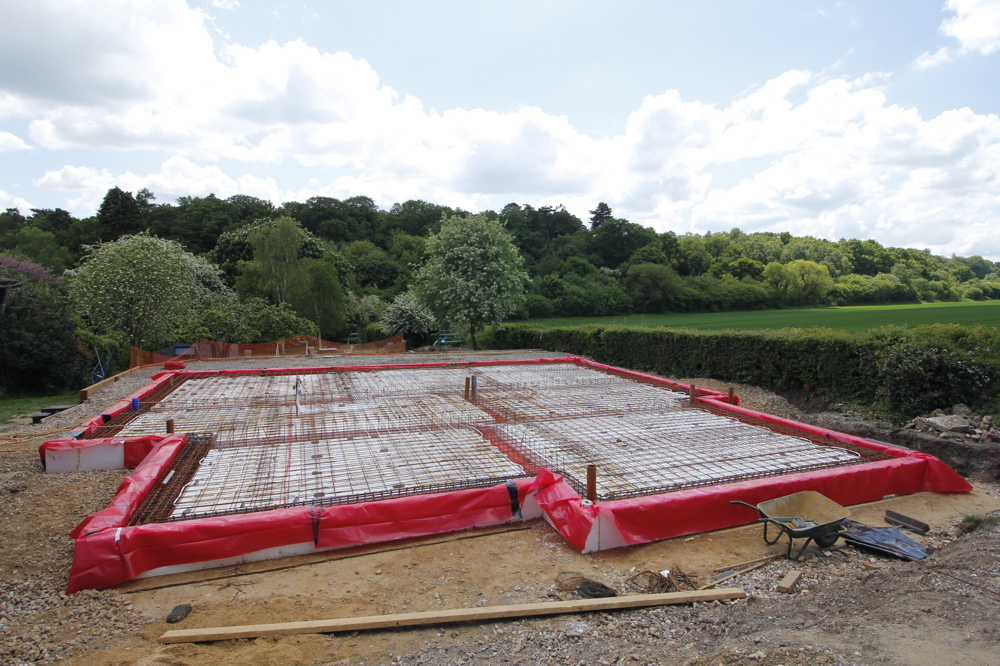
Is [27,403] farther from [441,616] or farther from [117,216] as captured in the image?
[117,216]

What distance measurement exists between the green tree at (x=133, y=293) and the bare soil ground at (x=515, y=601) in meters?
14.4

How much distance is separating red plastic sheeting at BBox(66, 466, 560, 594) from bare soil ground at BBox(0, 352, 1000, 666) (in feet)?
0.37

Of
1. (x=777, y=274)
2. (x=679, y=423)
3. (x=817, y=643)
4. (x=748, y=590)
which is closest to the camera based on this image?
(x=817, y=643)

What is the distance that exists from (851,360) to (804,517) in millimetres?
5913

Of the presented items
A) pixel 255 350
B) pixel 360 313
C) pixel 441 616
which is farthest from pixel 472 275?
pixel 441 616

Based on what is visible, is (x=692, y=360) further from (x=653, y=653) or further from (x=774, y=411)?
(x=653, y=653)

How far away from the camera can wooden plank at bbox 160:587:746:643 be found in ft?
9.46

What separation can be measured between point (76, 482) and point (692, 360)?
37.9 ft

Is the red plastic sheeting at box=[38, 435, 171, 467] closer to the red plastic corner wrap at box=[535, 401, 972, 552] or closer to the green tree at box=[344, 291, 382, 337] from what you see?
the red plastic corner wrap at box=[535, 401, 972, 552]

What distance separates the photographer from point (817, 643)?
2631 mm

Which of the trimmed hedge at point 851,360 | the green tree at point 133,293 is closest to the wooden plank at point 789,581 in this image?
the trimmed hedge at point 851,360

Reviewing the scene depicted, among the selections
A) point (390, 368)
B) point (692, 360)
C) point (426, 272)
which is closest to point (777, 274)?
point (426, 272)

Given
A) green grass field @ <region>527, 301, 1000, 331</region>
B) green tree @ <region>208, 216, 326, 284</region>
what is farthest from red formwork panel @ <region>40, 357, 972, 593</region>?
green tree @ <region>208, 216, 326, 284</region>

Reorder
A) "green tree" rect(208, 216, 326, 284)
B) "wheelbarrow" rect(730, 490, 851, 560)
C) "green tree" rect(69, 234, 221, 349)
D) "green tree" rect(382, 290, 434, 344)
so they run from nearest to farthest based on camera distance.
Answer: "wheelbarrow" rect(730, 490, 851, 560)
"green tree" rect(69, 234, 221, 349)
"green tree" rect(382, 290, 434, 344)
"green tree" rect(208, 216, 326, 284)
